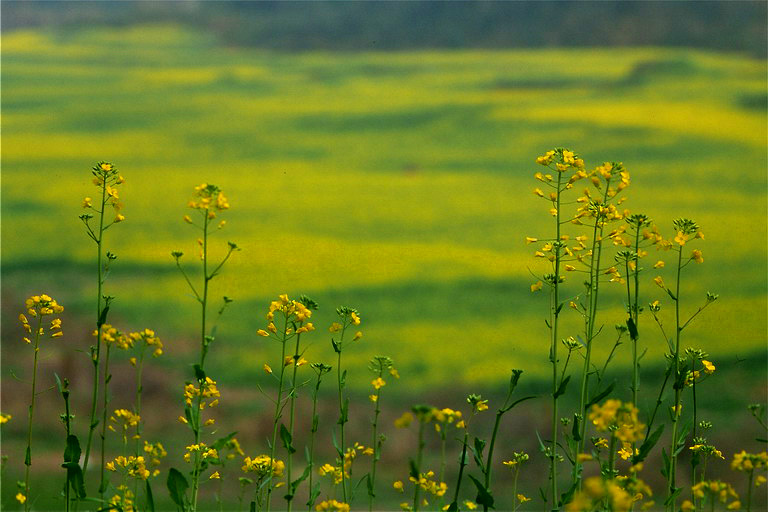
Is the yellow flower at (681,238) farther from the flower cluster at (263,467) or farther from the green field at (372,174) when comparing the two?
the green field at (372,174)

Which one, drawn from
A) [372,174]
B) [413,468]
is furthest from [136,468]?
[372,174]

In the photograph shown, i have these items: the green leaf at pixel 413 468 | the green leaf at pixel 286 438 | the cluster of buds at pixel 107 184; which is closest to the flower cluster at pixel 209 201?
the cluster of buds at pixel 107 184

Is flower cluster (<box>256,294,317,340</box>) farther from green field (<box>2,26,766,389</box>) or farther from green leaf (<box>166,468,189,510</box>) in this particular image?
green field (<box>2,26,766,389</box>)

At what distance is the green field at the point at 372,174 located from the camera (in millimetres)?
5785

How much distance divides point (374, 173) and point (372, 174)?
3cm

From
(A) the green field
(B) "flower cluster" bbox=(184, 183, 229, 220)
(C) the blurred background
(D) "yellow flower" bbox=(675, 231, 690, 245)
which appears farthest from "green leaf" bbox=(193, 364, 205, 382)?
(A) the green field

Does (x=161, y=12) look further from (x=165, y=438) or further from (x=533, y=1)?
(x=165, y=438)

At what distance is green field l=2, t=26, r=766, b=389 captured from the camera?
5.79 m

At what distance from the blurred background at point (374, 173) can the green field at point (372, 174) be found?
0.08ft

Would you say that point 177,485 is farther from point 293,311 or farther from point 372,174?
point 372,174

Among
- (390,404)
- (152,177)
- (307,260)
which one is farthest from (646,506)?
(152,177)

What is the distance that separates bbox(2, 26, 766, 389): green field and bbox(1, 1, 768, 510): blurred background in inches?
1.0

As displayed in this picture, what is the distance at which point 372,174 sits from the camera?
7.72 meters

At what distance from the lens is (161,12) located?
9242 mm
